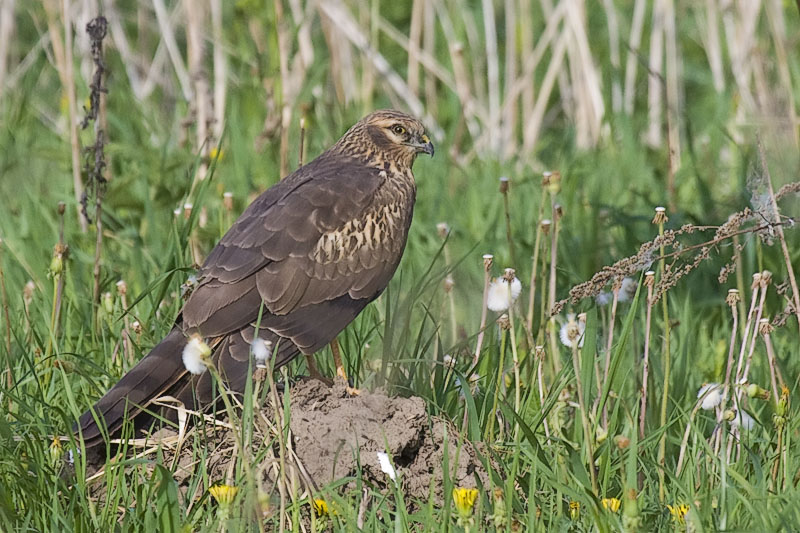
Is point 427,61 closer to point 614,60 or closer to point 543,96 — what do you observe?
point 543,96

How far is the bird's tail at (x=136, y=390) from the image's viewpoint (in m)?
3.47

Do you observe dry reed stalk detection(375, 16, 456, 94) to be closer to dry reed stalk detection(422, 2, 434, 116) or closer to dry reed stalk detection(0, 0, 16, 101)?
dry reed stalk detection(422, 2, 434, 116)

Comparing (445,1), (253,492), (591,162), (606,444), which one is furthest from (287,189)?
(445,1)

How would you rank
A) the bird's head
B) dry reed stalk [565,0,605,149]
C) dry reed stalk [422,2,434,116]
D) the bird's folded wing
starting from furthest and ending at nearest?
dry reed stalk [422,2,434,116], dry reed stalk [565,0,605,149], the bird's head, the bird's folded wing

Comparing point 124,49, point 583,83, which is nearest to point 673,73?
point 583,83

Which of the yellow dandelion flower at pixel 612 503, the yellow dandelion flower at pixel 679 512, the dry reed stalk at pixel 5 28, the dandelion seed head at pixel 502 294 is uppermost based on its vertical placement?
the dry reed stalk at pixel 5 28

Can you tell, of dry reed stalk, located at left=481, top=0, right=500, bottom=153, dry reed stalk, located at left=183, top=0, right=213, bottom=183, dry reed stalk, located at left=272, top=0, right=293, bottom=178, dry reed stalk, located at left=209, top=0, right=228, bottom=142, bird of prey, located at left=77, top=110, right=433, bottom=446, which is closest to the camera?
bird of prey, located at left=77, top=110, right=433, bottom=446

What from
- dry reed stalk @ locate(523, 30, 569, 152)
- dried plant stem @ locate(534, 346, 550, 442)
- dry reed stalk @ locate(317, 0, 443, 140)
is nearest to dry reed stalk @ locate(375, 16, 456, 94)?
dry reed stalk @ locate(317, 0, 443, 140)

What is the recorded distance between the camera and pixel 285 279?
4074mm

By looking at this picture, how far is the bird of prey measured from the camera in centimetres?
361

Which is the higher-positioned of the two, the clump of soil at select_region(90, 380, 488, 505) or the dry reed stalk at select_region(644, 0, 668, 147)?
the dry reed stalk at select_region(644, 0, 668, 147)

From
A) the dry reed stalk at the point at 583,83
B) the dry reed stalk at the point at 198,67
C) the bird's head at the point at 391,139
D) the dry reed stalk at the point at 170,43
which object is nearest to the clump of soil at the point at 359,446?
the bird's head at the point at 391,139

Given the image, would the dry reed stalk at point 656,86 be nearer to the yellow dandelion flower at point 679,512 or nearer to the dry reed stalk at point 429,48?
the dry reed stalk at point 429,48

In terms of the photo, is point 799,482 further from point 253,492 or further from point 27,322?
point 27,322
